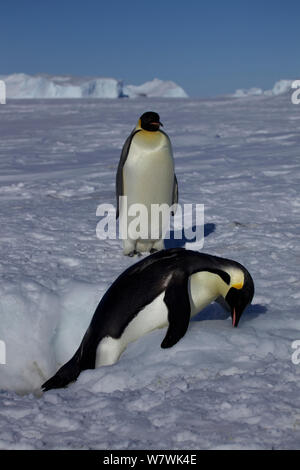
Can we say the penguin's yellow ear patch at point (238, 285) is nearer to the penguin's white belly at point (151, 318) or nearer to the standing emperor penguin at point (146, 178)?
the penguin's white belly at point (151, 318)

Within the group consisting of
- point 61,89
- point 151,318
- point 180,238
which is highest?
point 61,89

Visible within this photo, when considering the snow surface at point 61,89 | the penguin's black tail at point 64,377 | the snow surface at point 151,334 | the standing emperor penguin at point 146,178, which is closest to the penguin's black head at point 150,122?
the standing emperor penguin at point 146,178

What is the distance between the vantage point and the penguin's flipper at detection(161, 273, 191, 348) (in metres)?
2.37

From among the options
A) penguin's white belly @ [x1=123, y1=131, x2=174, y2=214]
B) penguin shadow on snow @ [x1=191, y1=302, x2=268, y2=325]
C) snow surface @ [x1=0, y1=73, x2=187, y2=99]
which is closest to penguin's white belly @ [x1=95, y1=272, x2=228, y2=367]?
penguin shadow on snow @ [x1=191, y1=302, x2=268, y2=325]

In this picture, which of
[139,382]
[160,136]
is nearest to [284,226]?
[160,136]

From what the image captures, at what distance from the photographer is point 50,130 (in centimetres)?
1248

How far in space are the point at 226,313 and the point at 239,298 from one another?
34 centimetres

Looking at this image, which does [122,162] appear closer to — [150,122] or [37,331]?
[150,122]

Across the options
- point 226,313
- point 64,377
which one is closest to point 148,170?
point 226,313

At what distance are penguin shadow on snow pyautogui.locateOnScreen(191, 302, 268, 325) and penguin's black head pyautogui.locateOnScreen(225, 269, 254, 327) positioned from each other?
7 centimetres

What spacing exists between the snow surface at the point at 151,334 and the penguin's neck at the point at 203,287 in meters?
0.10

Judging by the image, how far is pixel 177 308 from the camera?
2432 mm

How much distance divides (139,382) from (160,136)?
2.11 meters

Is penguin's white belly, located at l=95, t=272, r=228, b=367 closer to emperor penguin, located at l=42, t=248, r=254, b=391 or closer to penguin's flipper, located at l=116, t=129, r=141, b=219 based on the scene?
emperor penguin, located at l=42, t=248, r=254, b=391
